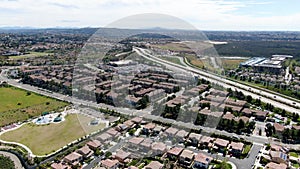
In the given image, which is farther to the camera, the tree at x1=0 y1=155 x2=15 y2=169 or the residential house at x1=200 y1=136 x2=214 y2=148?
the residential house at x1=200 y1=136 x2=214 y2=148

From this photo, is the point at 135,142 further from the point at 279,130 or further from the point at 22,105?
the point at 22,105

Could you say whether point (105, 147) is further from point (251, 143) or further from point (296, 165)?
point (296, 165)

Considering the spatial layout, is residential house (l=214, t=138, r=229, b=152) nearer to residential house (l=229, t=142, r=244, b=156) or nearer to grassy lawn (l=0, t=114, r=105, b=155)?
residential house (l=229, t=142, r=244, b=156)

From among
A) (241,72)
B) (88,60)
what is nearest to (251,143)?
(241,72)

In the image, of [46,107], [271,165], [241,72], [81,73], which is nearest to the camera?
[271,165]

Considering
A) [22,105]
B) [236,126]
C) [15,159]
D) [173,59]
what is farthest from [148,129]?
[173,59]

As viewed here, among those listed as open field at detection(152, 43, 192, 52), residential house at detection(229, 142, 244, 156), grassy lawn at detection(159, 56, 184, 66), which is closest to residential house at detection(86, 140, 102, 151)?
residential house at detection(229, 142, 244, 156)

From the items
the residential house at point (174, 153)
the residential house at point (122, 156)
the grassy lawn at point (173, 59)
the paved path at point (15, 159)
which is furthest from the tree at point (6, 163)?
the grassy lawn at point (173, 59)
